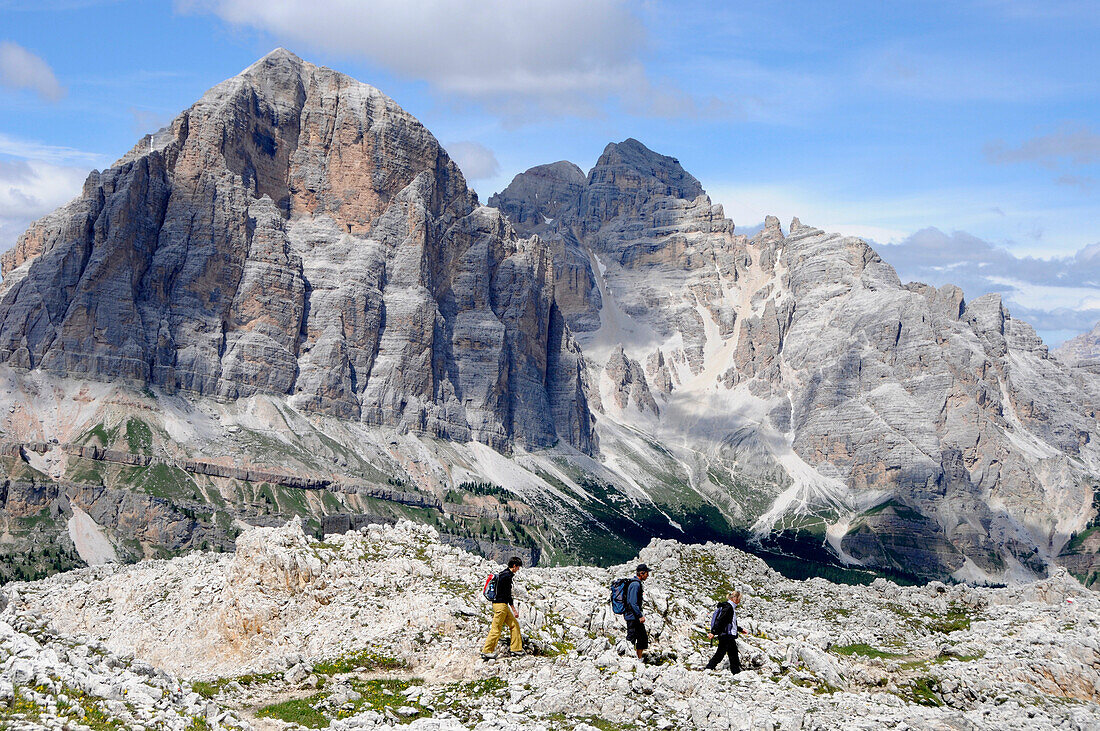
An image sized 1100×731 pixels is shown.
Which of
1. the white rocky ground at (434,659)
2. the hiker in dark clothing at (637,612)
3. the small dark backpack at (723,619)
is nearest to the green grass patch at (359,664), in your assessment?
the white rocky ground at (434,659)

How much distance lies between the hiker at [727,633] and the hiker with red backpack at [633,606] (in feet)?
9.92

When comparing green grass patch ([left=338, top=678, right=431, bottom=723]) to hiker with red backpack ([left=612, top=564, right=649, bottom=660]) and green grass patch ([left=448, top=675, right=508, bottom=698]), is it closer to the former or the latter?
green grass patch ([left=448, top=675, right=508, bottom=698])

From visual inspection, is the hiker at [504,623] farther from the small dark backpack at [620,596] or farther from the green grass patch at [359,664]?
the green grass patch at [359,664]

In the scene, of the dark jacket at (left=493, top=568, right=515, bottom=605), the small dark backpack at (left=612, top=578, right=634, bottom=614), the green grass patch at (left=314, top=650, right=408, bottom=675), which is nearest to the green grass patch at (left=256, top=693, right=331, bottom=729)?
the green grass patch at (left=314, top=650, right=408, bottom=675)

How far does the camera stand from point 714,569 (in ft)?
341

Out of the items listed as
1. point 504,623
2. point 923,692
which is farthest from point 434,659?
point 923,692

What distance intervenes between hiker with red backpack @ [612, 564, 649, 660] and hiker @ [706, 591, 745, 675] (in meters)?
3.02

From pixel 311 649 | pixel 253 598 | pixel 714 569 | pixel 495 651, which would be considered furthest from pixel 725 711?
pixel 714 569

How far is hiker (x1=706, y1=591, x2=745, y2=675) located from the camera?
1791 inches

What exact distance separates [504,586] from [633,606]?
547 centimetres

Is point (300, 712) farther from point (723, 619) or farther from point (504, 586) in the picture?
point (723, 619)

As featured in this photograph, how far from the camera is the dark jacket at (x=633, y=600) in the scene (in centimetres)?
4462

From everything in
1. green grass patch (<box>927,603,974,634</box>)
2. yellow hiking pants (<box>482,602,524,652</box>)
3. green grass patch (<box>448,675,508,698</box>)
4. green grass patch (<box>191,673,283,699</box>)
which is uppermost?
yellow hiking pants (<box>482,602,524,652</box>)

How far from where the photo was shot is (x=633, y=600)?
44.8 metres
